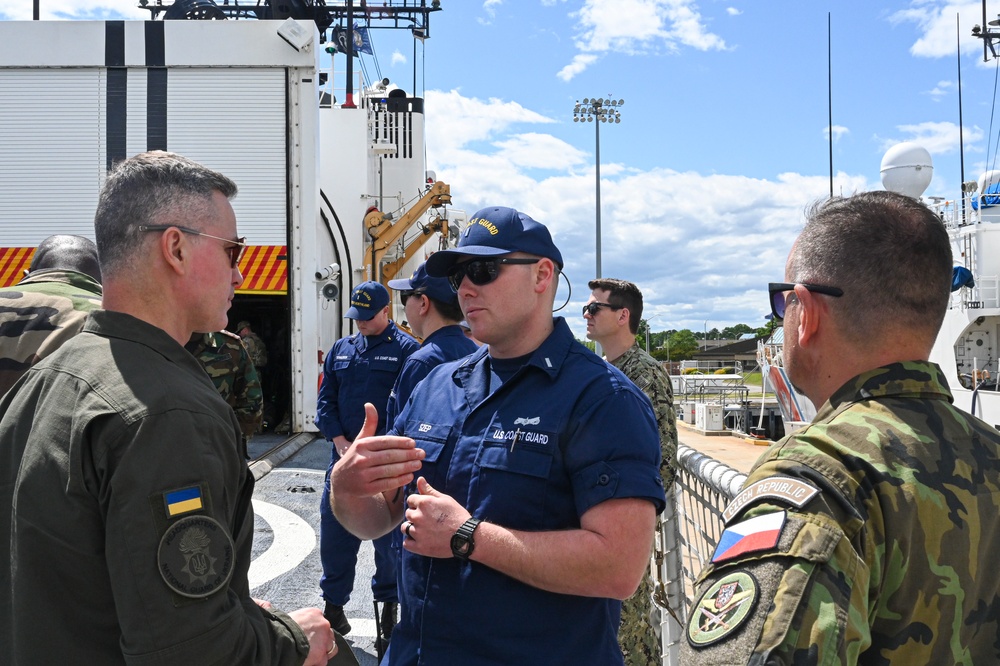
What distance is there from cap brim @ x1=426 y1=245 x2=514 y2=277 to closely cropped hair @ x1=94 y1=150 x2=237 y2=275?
76 cm

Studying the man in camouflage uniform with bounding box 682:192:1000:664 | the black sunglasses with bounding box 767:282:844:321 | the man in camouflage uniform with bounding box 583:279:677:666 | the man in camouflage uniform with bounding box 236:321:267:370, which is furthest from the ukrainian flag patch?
the man in camouflage uniform with bounding box 236:321:267:370

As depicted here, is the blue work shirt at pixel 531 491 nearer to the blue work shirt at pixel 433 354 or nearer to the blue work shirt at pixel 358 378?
the blue work shirt at pixel 433 354

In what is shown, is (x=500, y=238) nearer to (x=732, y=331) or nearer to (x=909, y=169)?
(x=909, y=169)

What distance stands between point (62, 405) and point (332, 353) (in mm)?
4065

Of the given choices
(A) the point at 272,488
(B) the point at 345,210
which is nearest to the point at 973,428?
(A) the point at 272,488

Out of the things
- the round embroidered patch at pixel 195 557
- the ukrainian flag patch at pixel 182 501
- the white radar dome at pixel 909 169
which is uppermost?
the white radar dome at pixel 909 169

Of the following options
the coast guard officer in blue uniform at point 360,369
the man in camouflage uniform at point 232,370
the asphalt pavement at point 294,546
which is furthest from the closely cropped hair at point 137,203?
the coast guard officer in blue uniform at point 360,369

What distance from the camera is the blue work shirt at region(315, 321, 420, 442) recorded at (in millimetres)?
5395

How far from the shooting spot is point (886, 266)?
1484 mm

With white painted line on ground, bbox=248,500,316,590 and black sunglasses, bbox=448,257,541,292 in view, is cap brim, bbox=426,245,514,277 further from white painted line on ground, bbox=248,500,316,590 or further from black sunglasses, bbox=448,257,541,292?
white painted line on ground, bbox=248,500,316,590

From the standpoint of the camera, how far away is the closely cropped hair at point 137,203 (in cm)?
180

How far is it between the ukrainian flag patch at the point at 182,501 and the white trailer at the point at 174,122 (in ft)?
28.4

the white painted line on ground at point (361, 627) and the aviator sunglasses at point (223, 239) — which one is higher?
the aviator sunglasses at point (223, 239)

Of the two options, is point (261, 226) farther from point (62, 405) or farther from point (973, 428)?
point (973, 428)
